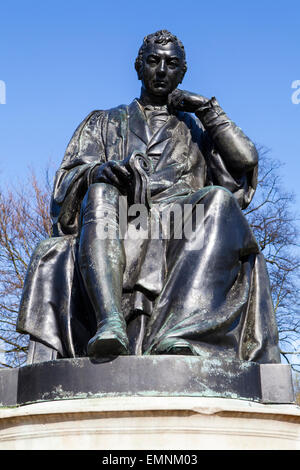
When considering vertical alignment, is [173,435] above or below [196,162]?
below

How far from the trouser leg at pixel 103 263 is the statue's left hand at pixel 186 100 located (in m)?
1.13

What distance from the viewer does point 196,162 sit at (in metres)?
5.61

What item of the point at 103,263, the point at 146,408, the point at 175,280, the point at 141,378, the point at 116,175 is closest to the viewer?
the point at 146,408

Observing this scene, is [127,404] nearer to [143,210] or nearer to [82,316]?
[82,316]

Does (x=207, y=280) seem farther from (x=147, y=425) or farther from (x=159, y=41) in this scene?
(x=159, y=41)

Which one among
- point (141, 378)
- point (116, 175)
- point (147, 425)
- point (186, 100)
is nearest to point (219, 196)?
point (116, 175)

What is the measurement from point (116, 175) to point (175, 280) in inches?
32.6

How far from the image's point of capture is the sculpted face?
18.9 ft

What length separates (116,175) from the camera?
4922 millimetres

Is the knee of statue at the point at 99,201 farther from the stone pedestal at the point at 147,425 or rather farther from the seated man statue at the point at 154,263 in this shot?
the stone pedestal at the point at 147,425
